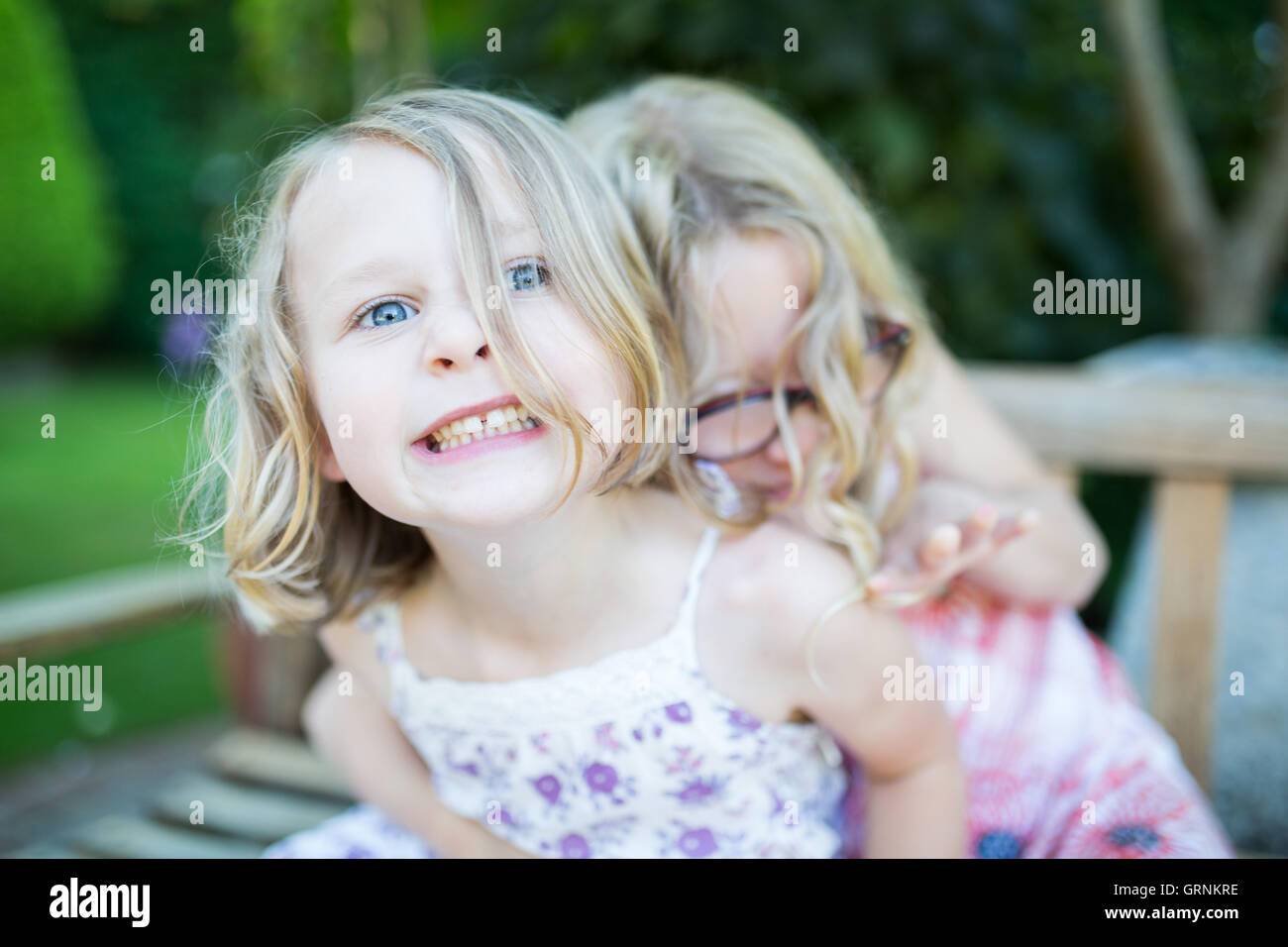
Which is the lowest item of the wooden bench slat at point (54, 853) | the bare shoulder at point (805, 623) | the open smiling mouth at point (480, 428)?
the wooden bench slat at point (54, 853)

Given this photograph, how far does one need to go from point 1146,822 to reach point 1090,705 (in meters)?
0.21

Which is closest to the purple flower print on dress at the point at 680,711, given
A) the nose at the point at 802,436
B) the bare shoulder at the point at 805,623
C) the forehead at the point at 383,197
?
the bare shoulder at the point at 805,623

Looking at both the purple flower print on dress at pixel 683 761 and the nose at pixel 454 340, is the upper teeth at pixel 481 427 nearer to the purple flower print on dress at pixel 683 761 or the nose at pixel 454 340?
the nose at pixel 454 340

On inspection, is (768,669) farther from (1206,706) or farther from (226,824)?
(226,824)

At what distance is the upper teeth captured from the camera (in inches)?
45.9

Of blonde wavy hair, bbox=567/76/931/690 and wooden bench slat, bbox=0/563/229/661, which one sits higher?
blonde wavy hair, bbox=567/76/931/690

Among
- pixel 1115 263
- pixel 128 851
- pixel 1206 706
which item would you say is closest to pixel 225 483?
pixel 128 851

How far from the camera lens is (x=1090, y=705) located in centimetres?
170

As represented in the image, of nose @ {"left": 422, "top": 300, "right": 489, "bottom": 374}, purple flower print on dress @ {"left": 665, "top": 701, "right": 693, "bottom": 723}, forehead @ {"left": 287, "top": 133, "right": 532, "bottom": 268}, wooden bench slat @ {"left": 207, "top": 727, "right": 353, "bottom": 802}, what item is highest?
forehead @ {"left": 287, "top": 133, "right": 532, "bottom": 268}

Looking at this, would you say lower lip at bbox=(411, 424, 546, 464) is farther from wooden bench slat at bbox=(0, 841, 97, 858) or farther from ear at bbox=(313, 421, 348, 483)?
wooden bench slat at bbox=(0, 841, 97, 858)

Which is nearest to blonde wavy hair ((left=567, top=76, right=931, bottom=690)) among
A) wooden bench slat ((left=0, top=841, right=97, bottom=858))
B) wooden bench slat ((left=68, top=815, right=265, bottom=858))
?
wooden bench slat ((left=68, top=815, right=265, bottom=858))

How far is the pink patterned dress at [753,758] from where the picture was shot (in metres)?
1.40

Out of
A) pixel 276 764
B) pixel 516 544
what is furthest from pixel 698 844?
pixel 276 764

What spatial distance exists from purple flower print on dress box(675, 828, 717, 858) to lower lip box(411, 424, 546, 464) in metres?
0.61
